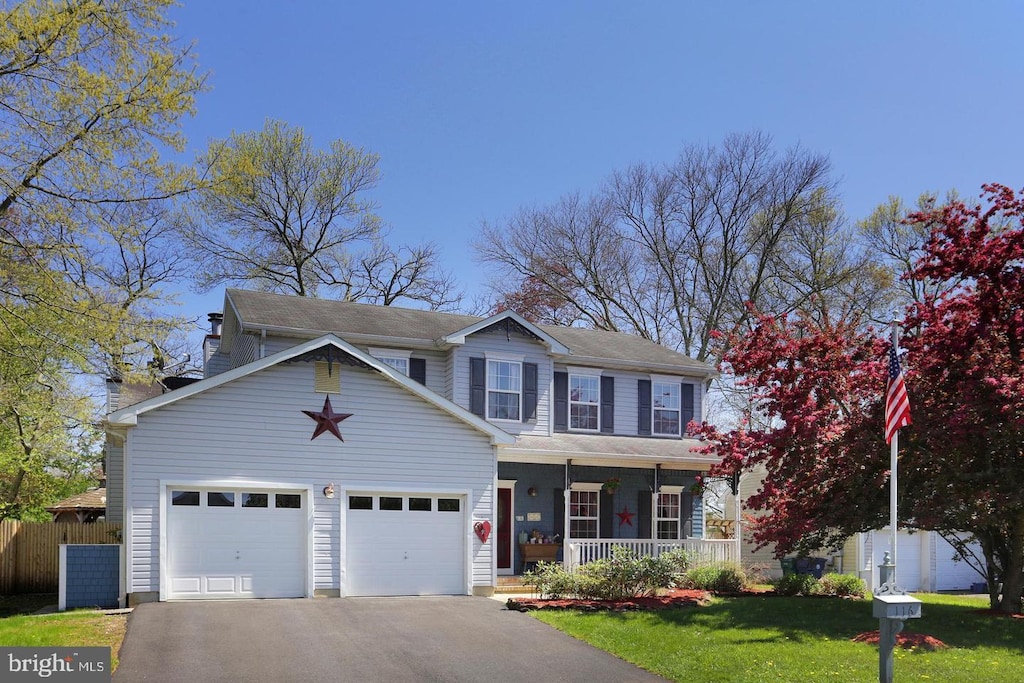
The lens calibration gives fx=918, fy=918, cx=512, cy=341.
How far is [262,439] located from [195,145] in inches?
208

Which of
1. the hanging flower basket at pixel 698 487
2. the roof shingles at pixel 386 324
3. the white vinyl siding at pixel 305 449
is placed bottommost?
the hanging flower basket at pixel 698 487

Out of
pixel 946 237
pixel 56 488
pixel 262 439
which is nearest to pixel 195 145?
pixel 262 439

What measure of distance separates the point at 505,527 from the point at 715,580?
5.14 metres

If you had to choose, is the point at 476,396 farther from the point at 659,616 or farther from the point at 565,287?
the point at 565,287

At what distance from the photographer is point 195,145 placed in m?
15.8

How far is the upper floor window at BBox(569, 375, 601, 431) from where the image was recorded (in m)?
23.2

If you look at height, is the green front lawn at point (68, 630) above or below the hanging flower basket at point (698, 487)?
below

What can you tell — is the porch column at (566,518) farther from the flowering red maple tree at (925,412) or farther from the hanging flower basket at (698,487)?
the flowering red maple tree at (925,412)

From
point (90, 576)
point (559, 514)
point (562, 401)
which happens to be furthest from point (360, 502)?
point (562, 401)

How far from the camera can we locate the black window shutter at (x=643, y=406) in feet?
78.5

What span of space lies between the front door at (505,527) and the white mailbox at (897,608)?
1228 cm

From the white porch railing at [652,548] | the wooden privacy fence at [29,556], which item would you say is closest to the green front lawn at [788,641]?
the white porch railing at [652,548]

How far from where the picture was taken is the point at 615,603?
16422mm

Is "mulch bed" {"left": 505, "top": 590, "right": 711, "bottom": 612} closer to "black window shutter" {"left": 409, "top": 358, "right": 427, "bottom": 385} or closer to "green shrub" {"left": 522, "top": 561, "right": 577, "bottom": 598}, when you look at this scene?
"green shrub" {"left": 522, "top": 561, "right": 577, "bottom": 598}
